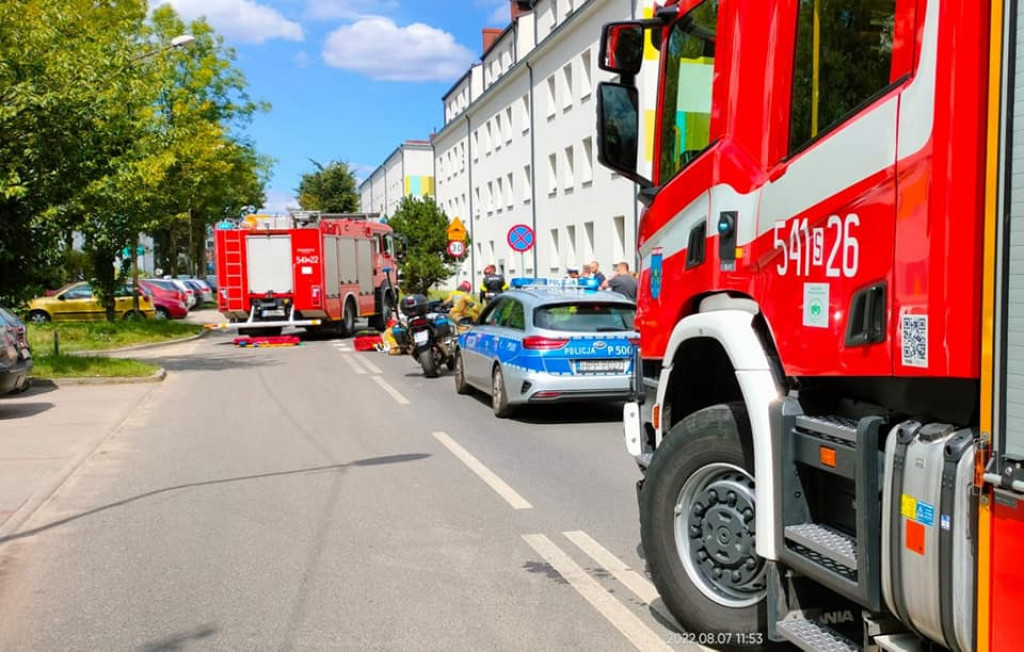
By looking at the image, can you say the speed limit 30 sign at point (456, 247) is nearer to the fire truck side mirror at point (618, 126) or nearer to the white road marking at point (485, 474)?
the white road marking at point (485, 474)

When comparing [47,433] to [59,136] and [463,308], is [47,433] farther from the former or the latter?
[463,308]

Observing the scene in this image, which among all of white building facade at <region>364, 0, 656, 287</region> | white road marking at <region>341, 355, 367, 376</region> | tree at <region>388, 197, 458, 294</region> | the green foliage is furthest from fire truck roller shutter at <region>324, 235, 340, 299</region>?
tree at <region>388, 197, 458, 294</region>

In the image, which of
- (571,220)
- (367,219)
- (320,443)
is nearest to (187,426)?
(320,443)

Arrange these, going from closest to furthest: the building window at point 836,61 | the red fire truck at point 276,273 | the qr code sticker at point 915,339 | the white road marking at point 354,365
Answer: the qr code sticker at point 915,339
the building window at point 836,61
the white road marking at point 354,365
the red fire truck at point 276,273

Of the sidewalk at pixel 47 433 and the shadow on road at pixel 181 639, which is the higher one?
the shadow on road at pixel 181 639

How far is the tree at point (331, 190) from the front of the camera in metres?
76.4

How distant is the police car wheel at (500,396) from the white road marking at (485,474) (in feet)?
3.76

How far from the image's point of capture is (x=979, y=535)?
2.47m

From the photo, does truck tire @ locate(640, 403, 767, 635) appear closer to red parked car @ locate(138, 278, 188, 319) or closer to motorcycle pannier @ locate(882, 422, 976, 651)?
motorcycle pannier @ locate(882, 422, 976, 651)

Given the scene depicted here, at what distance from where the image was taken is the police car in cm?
1021

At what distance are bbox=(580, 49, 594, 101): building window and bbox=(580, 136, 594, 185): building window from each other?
1568 millimetres

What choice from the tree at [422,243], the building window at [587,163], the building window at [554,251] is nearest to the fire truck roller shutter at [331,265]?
the building window at [587,163]

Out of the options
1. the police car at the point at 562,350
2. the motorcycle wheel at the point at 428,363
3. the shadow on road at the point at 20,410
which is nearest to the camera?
the police car at the point at 562,350

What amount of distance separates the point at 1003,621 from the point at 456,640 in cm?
237
